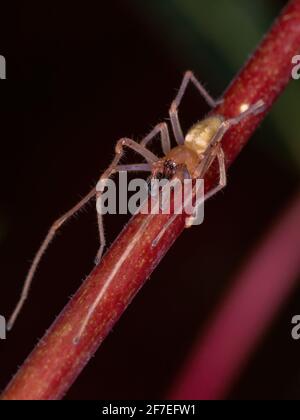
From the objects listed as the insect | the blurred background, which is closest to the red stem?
the blurred background

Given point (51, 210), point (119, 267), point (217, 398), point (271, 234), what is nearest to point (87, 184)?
point (51, 210)

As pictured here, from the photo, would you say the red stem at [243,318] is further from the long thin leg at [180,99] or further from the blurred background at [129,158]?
the long thin leg at [180,99]

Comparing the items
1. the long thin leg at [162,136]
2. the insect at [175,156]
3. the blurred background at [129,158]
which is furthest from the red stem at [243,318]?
the long thin leg at [162,136]

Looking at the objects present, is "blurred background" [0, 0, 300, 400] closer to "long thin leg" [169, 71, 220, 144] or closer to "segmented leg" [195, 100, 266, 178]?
"long thin leg" [169, 71, 220, 144]

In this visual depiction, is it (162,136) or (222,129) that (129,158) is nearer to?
(162,136)

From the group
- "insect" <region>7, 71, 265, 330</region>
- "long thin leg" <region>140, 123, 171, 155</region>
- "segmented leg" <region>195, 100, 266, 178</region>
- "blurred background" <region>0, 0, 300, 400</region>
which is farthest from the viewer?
"long thin leg" <region>140, 123, 171, 155</region>

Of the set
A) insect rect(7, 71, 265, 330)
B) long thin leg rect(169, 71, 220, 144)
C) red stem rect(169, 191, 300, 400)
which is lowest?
red stem rect(169, 191, 300, 400)

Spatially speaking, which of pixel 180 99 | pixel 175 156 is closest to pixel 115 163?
pixel 175 156
